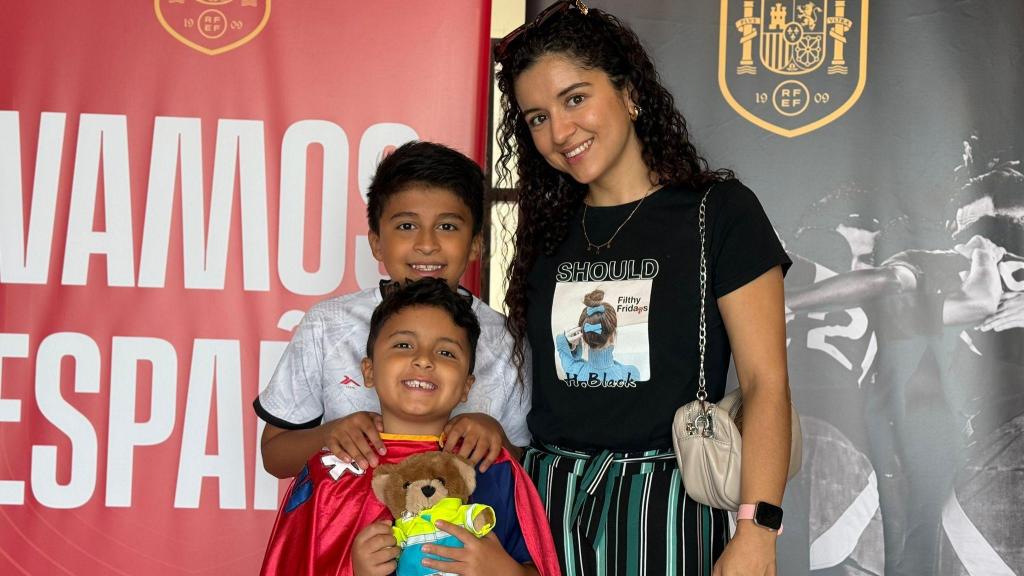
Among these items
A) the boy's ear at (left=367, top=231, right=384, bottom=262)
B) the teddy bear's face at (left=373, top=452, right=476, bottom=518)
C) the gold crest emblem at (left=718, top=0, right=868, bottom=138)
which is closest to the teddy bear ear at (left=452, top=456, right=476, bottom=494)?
the teddy bear's face at (left=373, top=452, right=476, bottom=518)

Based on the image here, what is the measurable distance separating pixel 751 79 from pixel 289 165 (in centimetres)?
151

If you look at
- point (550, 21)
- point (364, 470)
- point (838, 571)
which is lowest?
point (838, 571)

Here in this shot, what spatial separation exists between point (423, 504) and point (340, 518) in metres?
0.21

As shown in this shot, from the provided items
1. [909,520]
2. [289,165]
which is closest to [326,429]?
[289,165]

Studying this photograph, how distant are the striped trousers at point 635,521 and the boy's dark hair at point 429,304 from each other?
35 centimetres

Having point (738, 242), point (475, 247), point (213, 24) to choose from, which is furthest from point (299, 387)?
point (213, 24)

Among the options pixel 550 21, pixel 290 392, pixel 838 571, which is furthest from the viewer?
pixel 838 571

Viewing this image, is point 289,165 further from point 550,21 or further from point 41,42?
point 550,21

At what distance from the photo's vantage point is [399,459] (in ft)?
6.53

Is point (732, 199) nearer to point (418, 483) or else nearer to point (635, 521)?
point (635, 521)

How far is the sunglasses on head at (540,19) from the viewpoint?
6.99ft

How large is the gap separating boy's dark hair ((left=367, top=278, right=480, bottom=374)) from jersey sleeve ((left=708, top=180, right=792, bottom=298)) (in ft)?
1.63

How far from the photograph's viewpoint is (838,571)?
126 inches

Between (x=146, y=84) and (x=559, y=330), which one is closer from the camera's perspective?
(x=559, y=330)
